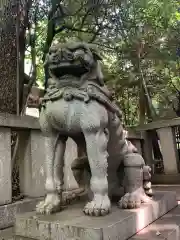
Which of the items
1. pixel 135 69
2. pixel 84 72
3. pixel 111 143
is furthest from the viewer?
pixel 135 69

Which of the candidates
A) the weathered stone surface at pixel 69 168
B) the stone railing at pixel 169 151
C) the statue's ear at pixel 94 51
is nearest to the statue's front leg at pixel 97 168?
the statue's ear at pixel 94 51

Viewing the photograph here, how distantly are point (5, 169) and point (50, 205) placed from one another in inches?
43.9

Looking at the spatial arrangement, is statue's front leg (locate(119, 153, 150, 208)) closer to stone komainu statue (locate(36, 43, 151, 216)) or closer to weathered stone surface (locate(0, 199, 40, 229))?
stone komainu statue (locate(36, 43, 151, 216))

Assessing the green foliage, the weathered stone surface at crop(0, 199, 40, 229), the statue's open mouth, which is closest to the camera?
the statue's open mouth

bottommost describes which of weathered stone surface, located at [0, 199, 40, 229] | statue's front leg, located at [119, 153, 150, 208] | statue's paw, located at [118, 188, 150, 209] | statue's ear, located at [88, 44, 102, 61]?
weathered stone surface, located at [0, 199, 40, 229]

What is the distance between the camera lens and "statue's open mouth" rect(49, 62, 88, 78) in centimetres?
216

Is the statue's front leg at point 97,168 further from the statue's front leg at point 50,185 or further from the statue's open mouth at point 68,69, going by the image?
the statue's open mouth at point 68,69

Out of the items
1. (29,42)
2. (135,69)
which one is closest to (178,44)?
(135,69)

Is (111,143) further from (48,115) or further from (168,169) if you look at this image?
(168,169)

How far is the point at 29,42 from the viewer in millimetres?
6691

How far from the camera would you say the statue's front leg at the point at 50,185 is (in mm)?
2156

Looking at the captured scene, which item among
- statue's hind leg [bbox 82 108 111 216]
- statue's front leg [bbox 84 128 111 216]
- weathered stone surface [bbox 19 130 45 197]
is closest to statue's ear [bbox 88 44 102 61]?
statue's hind leg [bbox 82 108 111 216]

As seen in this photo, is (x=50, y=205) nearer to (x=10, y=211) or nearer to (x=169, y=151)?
(x=10, y=211)

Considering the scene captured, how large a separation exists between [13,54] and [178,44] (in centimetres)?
497
